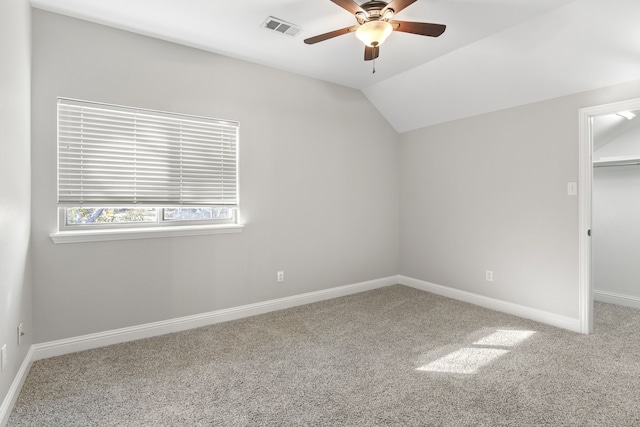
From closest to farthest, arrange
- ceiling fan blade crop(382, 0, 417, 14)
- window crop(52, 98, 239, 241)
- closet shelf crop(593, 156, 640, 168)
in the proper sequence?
ceiling fan blade crop(382, 0, 417, 14) < window crop(52, 98, 239, 241) < closet shelf crop(593, 156, 640, 168)

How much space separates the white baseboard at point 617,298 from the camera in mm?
3715

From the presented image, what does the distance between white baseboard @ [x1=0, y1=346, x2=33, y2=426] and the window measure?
972mm

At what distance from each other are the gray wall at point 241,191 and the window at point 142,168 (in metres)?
0.10

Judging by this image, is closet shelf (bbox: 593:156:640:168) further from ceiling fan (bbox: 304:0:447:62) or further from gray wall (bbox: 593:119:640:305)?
ceiling fan (bbox: 304:0:447:62)

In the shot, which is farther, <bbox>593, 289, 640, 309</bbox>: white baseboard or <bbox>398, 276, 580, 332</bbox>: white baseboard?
<bbox>593, 289, 640, 309</bbox>: white baseboard

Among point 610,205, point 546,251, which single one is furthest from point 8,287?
point 610,205

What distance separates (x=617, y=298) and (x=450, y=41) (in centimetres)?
344

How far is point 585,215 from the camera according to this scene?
3.04 metres

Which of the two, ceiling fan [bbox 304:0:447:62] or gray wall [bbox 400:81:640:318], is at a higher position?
ceiling fan [bbox 304:0:447:62]

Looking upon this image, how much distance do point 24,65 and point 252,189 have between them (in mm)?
1955

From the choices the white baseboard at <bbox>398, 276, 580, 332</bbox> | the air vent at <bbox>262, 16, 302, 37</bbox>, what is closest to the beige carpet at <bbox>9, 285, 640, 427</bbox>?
the white baseboard at <bbox>398, 276, 580, 332</bbox>

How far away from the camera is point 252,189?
3.55 m

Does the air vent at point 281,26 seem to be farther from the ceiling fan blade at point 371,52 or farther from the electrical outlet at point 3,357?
the electrical outlet at point 3,357

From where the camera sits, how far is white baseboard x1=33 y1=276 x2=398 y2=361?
261cm
